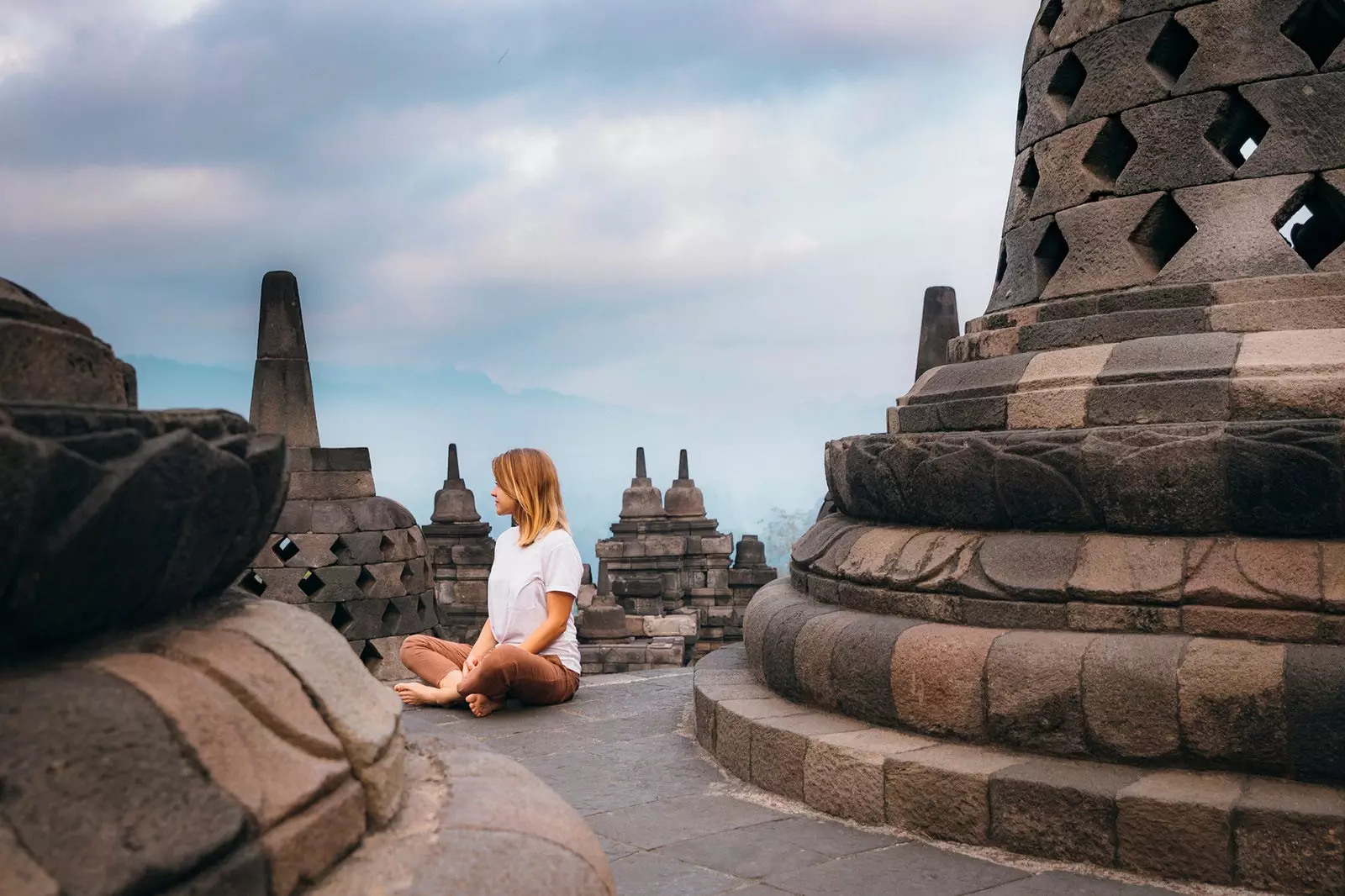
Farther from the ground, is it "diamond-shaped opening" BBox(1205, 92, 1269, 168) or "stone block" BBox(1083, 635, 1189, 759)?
"diamond-shaped opening" BBox(1205, 92, 1269, 168)

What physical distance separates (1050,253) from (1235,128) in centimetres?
82

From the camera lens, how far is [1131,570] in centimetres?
358

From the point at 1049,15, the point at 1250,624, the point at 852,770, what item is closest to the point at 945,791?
the point at 852,770

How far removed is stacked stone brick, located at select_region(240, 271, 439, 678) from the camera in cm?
901

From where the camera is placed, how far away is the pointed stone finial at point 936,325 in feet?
32.4

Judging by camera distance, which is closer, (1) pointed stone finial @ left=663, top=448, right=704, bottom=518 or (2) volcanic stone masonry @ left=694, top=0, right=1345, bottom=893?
(2) volcanic stone masonry @ left=694, top=0, right=1345, bottom=893

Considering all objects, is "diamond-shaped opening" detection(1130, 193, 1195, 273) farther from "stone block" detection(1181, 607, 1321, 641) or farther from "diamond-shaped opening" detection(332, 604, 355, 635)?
"diamond-shaped opening" detection(332, 604, 355, 635)

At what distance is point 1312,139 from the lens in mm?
4281

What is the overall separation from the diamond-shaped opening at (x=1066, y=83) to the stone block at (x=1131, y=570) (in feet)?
6.83

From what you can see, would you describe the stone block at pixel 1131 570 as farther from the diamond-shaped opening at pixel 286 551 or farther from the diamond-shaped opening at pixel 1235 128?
the diamond-shaped opening at pixel 286 551

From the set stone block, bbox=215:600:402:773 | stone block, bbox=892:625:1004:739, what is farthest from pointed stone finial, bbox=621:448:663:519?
stone block, bbox=215:600:402:773

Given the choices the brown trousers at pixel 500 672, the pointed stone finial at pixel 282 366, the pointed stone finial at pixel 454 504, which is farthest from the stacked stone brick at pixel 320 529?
the pointed stone finial at pixel 454 504

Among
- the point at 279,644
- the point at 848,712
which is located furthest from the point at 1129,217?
the point at 279,644

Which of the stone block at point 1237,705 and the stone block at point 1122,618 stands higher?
the stone block at point 1122,618
